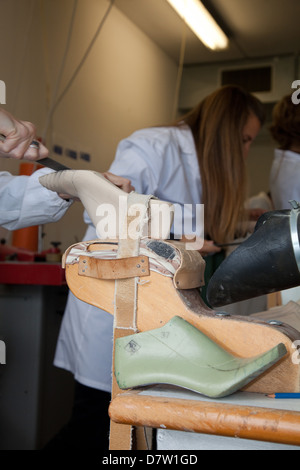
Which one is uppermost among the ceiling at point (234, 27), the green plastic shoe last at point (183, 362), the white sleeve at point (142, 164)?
the ceiling at point (234, 27)

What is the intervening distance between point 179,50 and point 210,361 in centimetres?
433

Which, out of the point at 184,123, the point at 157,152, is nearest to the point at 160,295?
the point at 157,152

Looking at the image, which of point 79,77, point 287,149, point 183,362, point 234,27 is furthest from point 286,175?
point 234,27

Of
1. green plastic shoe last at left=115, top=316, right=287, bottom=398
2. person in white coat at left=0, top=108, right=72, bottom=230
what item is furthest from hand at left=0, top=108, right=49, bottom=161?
green plastic shoe last at left=115, top=316, right=287, bottom=398

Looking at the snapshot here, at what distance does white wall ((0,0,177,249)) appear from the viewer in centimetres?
262

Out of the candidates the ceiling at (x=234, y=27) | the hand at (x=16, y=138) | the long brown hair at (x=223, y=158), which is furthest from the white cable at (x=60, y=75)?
the hand at (x=16, y=138)

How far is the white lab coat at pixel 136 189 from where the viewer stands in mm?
1447

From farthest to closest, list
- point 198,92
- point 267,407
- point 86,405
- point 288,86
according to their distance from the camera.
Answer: point 198,92 → point 288,86 → point 86,405 → point 267,407

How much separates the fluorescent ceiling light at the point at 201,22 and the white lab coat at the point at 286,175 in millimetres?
1814

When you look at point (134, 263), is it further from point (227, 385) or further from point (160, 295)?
point (227, 385)

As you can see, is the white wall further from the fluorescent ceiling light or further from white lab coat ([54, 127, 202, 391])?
white lab coat ([54, 127, 202, 391])

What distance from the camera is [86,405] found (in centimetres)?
149

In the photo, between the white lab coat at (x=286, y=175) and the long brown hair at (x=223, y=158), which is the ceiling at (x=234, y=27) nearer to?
the white lab coat at (x=286, y=175)

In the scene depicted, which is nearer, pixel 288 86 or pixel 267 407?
pixel 267 407
